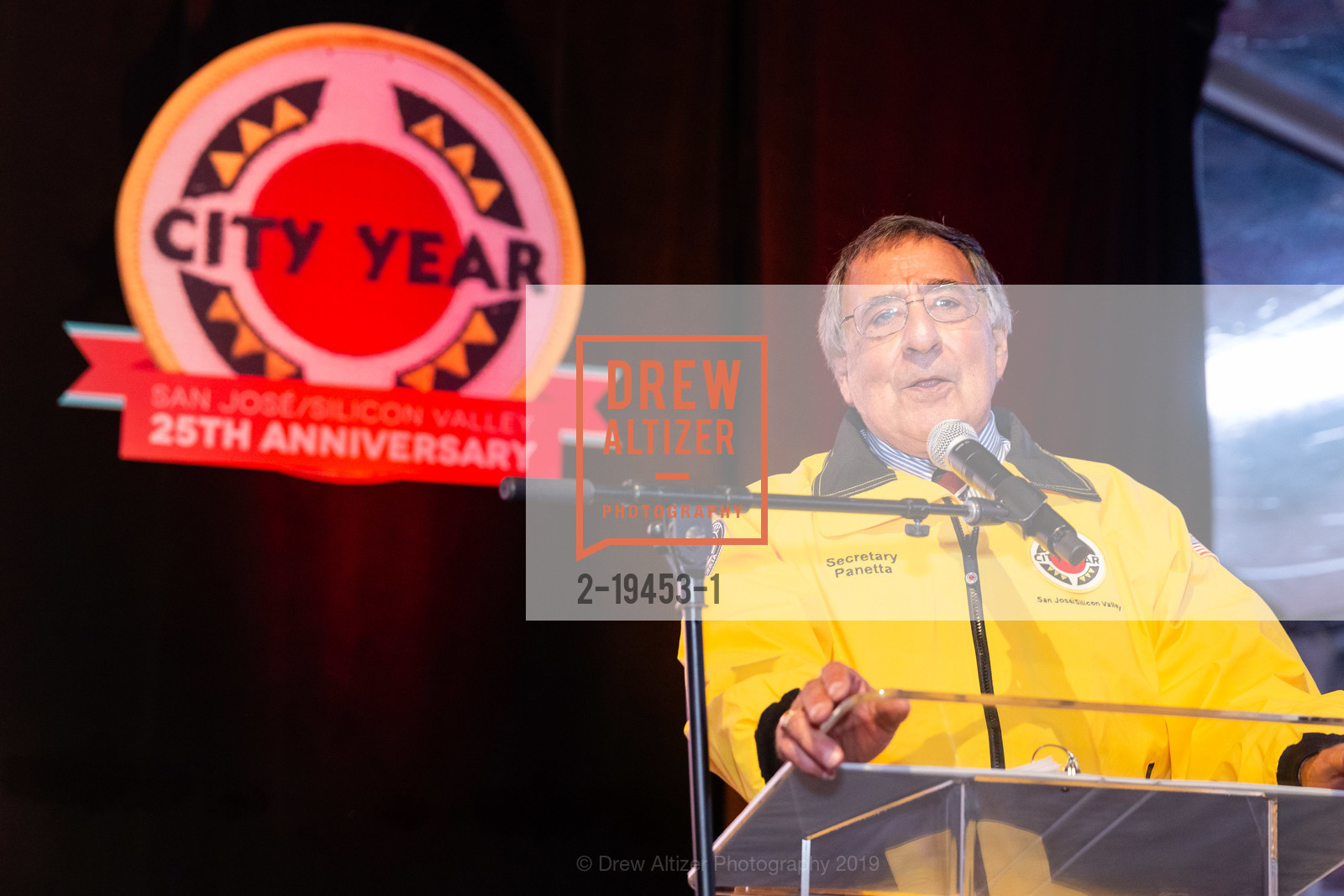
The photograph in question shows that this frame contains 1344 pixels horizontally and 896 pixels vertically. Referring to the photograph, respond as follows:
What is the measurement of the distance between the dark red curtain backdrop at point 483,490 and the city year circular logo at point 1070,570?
929mm

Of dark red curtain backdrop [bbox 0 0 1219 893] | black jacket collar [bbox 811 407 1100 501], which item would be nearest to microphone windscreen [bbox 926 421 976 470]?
black jacket collar [bbox 811 407 1100 501]

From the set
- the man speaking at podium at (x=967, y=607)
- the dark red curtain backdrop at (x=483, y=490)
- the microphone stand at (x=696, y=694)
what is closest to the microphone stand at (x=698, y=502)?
the microphone stand at (x=696, y=694)

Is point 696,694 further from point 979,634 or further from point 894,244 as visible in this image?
point 894,244

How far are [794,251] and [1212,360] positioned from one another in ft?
4.10

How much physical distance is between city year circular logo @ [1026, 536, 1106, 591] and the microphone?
352 mm

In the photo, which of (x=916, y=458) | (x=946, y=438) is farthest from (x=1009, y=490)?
(x=916, y=458)

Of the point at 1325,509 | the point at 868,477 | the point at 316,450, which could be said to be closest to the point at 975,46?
the point at 1325,509

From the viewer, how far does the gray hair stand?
1778mm

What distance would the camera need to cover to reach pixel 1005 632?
1.53 meters

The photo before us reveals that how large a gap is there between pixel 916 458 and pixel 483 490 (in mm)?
1103

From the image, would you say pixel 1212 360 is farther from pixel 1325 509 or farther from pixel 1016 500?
pixel 1016 500

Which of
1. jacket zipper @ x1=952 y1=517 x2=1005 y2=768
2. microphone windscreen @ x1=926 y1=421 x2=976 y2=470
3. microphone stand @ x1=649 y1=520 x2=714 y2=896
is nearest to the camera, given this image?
microphone stand @ x1=649 y1=520 x2=714 y2=896

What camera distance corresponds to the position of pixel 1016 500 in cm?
115

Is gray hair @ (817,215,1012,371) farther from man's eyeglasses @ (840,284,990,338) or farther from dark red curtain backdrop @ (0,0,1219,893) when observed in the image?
dark red curtain backdrop @ (0,0,1219,893)
